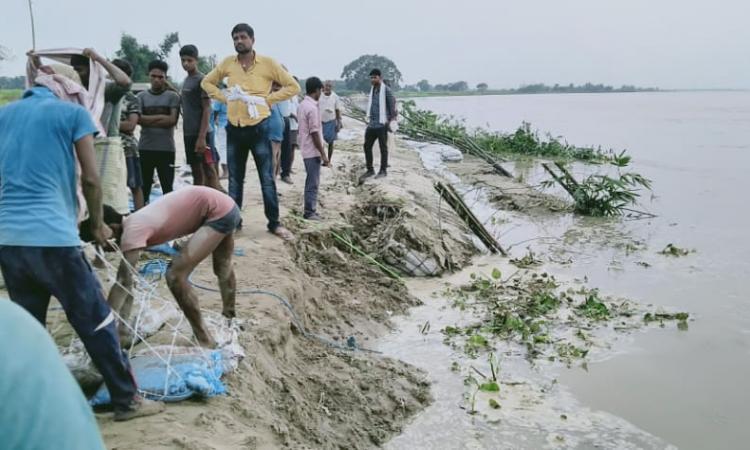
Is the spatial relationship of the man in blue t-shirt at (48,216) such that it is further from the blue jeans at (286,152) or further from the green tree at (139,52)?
the green tree at (139,52)

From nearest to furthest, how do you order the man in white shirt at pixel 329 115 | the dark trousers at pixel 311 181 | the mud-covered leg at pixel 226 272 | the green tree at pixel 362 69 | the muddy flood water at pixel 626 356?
the mud-covered leg at pixel 226 272
the muddy flood water at pixel 626 356
the dark trousers at pixel 311 181
the man in white shirt at pixel 329 115
the green tree at pixel 362 69

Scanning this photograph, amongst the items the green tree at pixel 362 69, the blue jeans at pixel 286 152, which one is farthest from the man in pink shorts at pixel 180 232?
the green tree at pixel 362 69

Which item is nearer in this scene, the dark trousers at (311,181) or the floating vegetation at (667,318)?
the floating vegetation at (667,318)

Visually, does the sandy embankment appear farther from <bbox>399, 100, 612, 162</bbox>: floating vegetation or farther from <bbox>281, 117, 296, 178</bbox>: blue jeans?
<bbox>399, 100, 612, 162</bbox>: floating vegetation

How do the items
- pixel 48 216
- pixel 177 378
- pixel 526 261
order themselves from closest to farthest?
pixel 48 216 → pixel 177 378 → pixel 526 261

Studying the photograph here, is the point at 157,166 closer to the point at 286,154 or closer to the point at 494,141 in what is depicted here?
the point at 286,154

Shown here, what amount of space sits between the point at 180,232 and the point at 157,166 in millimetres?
2364

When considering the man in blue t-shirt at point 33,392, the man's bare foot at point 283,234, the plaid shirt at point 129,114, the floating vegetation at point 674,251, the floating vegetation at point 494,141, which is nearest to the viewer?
the man in blue t-shirt at point 33,392

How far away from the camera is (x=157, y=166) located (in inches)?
228

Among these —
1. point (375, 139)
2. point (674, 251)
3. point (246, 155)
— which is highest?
point (246, 155)

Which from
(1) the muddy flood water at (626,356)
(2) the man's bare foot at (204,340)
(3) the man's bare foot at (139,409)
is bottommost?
(1) the muddy flood water at (626,356)

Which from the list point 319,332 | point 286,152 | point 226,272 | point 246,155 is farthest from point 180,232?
point 286,152

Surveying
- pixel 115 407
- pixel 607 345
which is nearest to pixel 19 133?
pixel 115 407

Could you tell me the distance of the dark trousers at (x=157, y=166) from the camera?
5727mm
